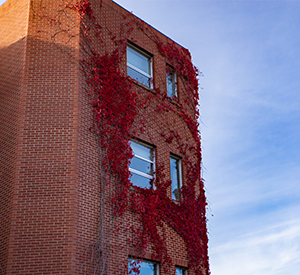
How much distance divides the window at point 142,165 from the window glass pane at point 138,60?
3.17 metres

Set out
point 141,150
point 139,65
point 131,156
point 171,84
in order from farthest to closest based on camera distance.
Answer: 1. point 171,84
2. point 139,65
3. point 141,150
4. point 131,156

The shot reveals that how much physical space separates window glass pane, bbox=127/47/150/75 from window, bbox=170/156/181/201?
343cm

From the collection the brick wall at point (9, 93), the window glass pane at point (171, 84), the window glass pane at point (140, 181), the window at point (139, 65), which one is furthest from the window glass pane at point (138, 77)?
the brick wall at point (9, 93)

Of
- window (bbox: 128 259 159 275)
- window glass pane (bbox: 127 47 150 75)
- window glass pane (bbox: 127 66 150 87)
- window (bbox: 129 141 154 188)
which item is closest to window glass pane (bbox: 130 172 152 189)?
window (bbox: 129 141 154 188)

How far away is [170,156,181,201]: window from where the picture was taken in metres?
15.3

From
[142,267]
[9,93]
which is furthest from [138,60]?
[142,267]

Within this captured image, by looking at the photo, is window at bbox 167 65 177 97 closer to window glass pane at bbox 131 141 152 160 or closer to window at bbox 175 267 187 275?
window glass pane at bbox 131 141 152 160

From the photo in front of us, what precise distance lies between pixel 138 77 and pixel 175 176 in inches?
147

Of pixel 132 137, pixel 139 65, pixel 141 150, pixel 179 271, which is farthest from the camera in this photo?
pixel 139 65

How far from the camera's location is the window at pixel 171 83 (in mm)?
17125

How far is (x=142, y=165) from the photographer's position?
1445 centimetres

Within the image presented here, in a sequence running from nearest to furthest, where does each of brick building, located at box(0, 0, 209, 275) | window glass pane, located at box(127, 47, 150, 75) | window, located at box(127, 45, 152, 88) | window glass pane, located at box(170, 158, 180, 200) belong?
1. brick building, located at box(0, 0, 209, 275)
2. window glass pane, located at box(170, 158, 180, 200)
3. window, located at box(127, 45, 152, 88)
4. window glass pane, located at box(127, 47, 150, 75)

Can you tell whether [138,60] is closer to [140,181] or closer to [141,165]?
[141,165]

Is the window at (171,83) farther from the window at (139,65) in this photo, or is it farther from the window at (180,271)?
the window at (180,271)
